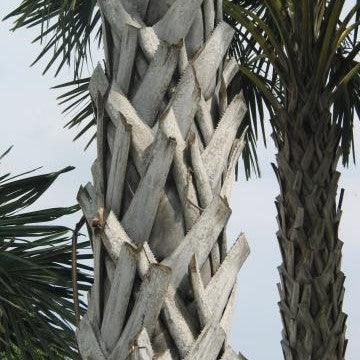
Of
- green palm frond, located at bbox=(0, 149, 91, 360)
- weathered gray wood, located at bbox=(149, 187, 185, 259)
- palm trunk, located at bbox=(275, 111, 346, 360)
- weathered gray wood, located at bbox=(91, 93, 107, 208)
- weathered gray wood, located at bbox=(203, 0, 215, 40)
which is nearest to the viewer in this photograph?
weathered gray wood, located at bbox=(149, 187, 185, 259)

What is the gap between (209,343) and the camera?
1566 mm

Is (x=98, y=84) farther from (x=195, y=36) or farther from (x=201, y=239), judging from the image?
(x=201, y=239)

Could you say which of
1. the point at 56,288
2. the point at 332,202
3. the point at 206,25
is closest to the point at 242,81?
the point at 332,202

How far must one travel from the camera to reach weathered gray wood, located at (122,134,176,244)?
1.61 m

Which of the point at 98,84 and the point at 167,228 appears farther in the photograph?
the point at 98,84

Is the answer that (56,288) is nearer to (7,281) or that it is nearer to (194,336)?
(7,281)

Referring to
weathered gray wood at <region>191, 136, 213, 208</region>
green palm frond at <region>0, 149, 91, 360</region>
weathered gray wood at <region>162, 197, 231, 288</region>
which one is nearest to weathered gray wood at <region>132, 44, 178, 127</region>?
weathered gray wood at <region>191, 136, 213, 208</region>

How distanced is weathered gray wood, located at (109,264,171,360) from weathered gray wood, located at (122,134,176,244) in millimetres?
90

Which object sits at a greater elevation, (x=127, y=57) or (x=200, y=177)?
(x=127, y=57)

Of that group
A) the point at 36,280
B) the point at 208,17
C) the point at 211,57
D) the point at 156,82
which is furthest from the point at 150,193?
the point at 36,280

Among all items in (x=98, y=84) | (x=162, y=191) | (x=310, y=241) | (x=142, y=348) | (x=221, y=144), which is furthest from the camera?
(x=310, y=241)

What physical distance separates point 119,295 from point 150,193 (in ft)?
0.63

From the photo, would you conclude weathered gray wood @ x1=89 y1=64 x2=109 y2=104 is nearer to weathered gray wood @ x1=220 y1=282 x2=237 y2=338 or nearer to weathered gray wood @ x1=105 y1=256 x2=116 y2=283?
weathered gray wood @ x1=105 y1=256 x2=116 y2=283

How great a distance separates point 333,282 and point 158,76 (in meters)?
3.09
